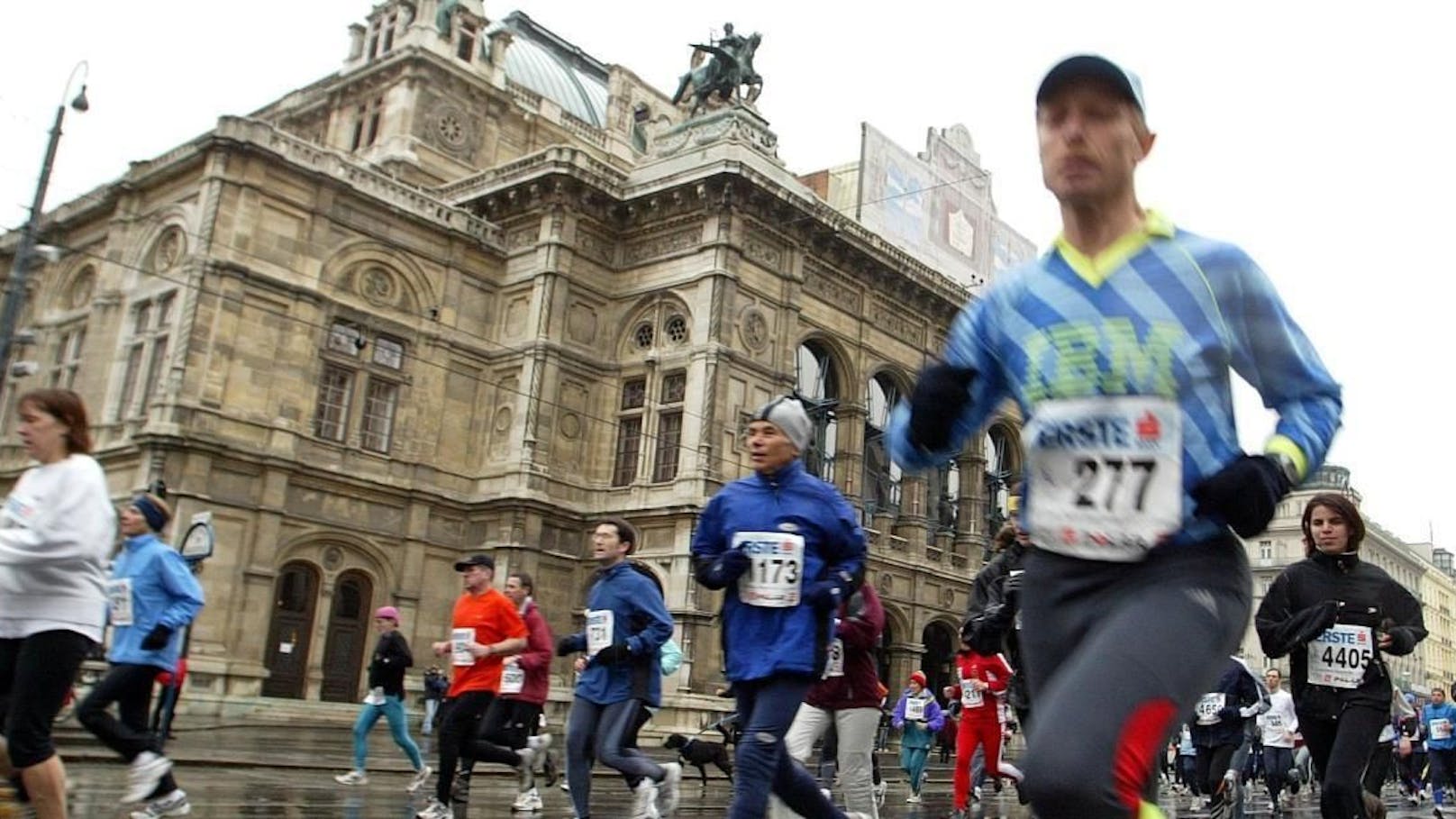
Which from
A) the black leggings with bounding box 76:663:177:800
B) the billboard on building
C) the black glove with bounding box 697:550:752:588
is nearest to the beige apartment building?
the billboard on building

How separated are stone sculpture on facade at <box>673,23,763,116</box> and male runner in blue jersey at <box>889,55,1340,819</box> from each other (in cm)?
3027

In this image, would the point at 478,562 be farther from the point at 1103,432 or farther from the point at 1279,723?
the point at 1279,723

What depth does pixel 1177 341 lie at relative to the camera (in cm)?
256

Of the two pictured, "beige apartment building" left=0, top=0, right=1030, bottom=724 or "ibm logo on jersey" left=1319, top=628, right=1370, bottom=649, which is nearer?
"ibm logo on jersey" left=1319, top=628, right=1370, bottom=649

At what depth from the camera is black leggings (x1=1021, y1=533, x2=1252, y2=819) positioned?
6.95ft

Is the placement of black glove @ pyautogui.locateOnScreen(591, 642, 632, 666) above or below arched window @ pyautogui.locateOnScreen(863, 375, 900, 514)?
below

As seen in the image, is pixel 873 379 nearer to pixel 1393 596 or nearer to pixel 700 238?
pixel 700 238

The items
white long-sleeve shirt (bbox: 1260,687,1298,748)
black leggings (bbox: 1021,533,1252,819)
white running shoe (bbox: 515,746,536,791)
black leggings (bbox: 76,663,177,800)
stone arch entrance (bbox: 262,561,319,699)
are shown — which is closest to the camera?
black leggings (bbox: 1021,533,1252,819)

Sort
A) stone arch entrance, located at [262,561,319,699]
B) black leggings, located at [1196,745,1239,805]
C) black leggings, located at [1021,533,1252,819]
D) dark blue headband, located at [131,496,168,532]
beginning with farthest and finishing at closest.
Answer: stone arch entrance, located at [262,561,319,699]
black leggings, located at [1196,745,1239,805]
dark blue headband, located at [131,496,168,532]
black leggings, located at [1021,533,1252,819]

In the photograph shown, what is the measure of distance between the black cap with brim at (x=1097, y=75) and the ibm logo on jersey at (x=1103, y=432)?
2.37 feet

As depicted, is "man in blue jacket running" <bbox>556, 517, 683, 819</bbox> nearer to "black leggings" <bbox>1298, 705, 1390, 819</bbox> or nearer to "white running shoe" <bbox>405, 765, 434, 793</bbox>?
"white running shoe" <bbox>405, 765, 434, 793</bbox>

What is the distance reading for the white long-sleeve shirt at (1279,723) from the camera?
1366 centimetres

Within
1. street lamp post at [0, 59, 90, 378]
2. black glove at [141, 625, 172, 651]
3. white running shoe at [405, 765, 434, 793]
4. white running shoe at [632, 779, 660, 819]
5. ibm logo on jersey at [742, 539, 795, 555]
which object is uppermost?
street lamp post at [0, 59, 90, 378]

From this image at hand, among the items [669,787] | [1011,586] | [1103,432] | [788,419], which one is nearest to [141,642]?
[669,787]
